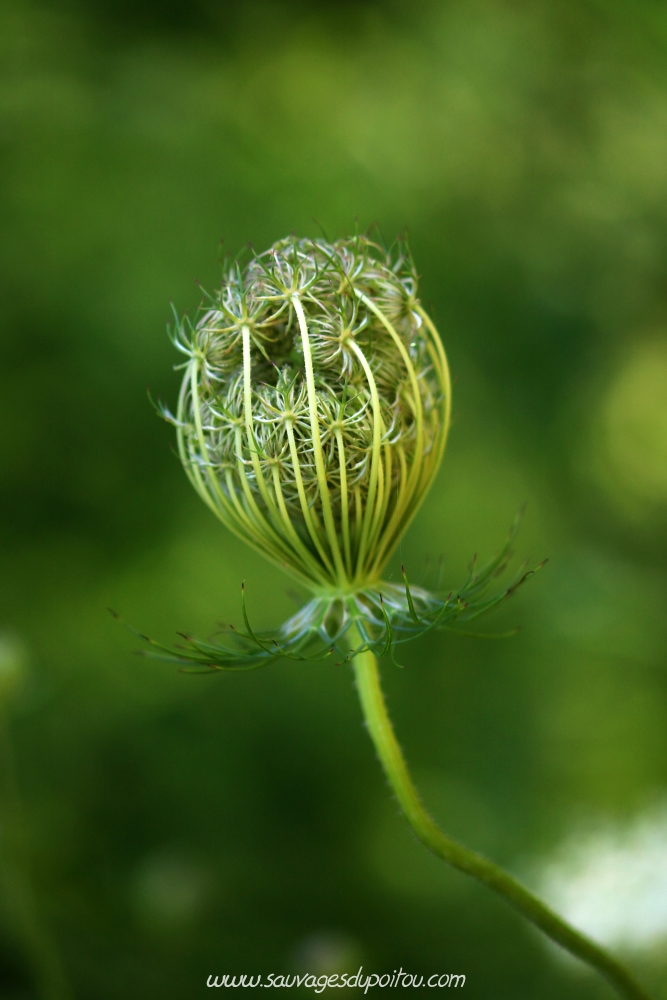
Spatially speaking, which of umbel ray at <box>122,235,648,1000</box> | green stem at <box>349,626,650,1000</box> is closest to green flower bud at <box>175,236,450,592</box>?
umbel ray at <box>122,235,648,1000</box>

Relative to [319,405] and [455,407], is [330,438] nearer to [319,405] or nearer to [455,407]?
[319,405]

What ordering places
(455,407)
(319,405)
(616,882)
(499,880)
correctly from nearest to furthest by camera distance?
(499,880), (319,405), (616,882), (455,407)

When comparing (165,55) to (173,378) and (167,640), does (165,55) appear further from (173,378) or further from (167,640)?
(167,640)

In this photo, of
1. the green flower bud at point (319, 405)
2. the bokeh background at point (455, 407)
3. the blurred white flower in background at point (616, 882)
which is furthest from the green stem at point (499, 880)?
the bokeh background at point (455, 407)

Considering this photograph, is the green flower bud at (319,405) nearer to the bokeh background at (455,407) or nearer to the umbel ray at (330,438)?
the umbel ray at (330,438)

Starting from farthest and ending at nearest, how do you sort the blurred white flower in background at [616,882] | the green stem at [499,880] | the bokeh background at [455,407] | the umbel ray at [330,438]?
the bokeh background at [455,407] < the blurred white flower in background at [616,882] < the umbel ray at [330,438] < the green stem at [499,880]

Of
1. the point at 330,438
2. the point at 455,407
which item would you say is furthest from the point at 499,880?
the point at 455,407
